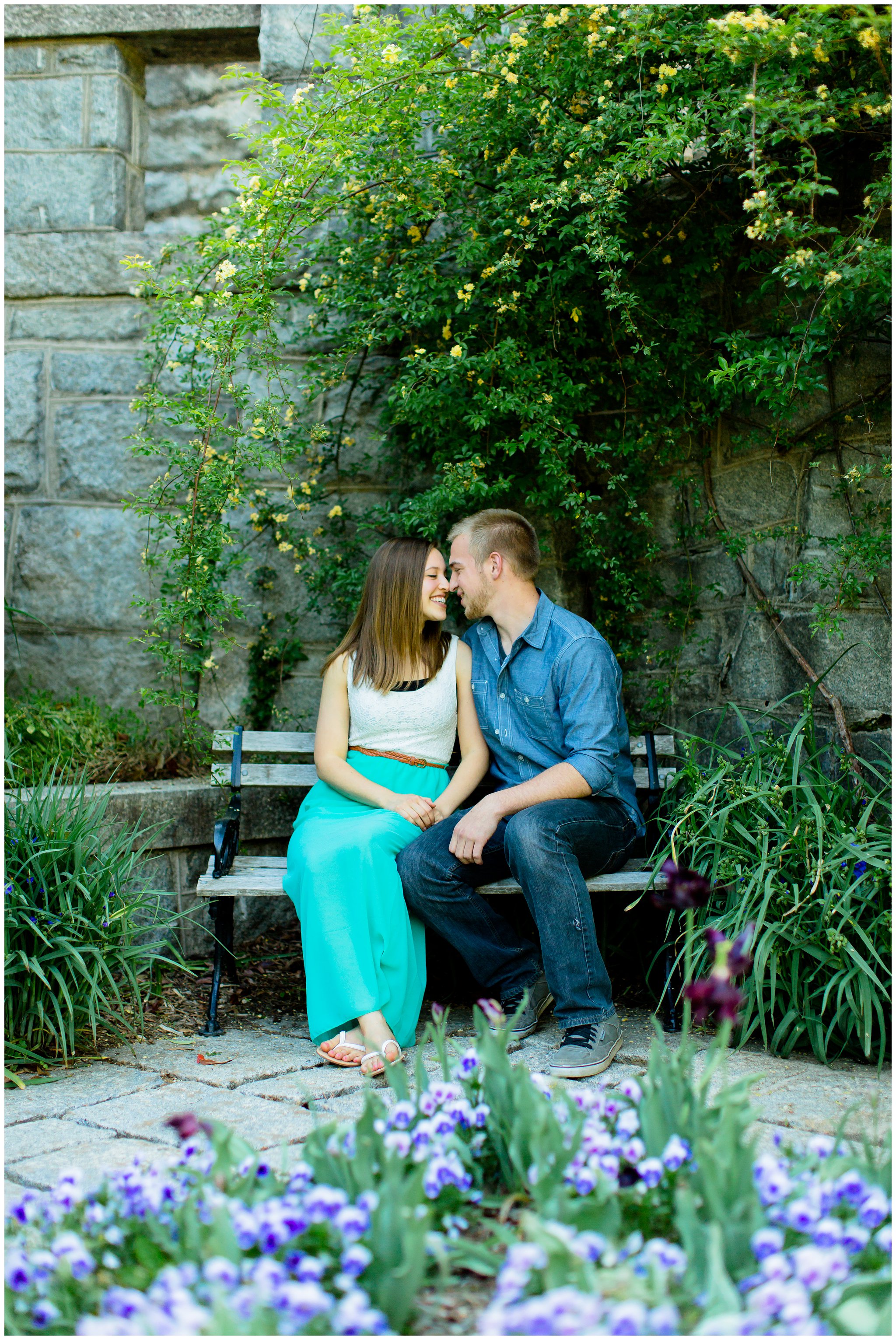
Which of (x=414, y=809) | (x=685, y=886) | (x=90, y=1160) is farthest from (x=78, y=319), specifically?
(x=685, y=886)

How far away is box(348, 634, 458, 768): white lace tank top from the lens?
3.19 metres

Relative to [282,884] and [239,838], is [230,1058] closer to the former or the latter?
[282,884]

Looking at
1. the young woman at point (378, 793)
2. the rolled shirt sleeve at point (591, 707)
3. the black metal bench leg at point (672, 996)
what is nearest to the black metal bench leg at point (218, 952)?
the young woman at point (378, 793)

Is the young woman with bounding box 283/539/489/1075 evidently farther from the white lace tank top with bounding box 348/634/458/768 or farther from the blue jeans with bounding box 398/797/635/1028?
the blue jeans with bounding box 398/797/635/1028

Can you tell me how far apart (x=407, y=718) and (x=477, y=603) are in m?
0.42

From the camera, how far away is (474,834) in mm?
2801

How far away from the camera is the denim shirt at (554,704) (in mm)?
2893

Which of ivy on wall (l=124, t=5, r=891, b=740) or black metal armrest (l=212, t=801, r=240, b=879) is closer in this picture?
ivy on wall (l=124, t=5, r=891, b=740)

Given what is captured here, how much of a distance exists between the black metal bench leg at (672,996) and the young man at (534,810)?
21 cm

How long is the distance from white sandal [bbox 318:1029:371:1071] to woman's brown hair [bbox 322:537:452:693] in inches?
41.6

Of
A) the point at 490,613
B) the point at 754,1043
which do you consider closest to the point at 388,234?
the point at 490,613

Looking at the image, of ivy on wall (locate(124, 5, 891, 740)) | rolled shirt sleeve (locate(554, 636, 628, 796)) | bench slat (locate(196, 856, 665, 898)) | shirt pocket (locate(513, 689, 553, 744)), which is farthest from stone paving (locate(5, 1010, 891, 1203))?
ivy on wall (locate(124, 5, 891, 740))

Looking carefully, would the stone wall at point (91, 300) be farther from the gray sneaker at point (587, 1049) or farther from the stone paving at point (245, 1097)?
the gray sneaker at point (587, 1049)

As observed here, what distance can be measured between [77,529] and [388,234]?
174 cm
